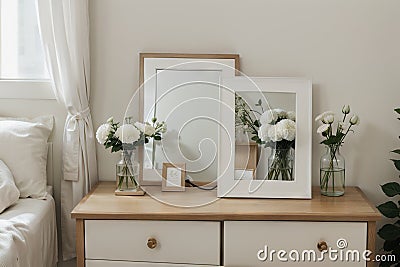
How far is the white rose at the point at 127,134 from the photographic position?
2779 mm

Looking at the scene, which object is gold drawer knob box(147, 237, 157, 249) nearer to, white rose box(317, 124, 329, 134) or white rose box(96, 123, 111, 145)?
white rose box(96, 123, 111, 145)

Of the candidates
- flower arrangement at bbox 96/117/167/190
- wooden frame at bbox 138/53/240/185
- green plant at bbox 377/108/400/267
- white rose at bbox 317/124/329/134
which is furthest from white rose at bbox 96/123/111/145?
green plant at bbox 377/108/400/267

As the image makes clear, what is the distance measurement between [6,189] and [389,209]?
5.24ft

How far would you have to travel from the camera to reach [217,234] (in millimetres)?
2623

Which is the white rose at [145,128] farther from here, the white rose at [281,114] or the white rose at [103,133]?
the white rose at [281,114]

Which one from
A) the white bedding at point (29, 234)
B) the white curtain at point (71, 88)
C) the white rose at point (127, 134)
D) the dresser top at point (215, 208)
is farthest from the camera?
the white curtain at point (71, 88)

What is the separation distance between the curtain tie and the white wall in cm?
20

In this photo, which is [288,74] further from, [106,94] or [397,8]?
[106,94]

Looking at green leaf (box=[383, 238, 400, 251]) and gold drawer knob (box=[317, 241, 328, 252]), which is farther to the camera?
green leaf (box=[383, 238, 400, 251])

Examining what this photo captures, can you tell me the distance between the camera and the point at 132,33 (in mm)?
2996

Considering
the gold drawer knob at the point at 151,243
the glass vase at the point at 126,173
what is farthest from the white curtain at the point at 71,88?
the gold drawer knob at the point at 151,243

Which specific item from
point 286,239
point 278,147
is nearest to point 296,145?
point 278,147

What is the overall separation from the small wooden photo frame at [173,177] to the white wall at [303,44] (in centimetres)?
41

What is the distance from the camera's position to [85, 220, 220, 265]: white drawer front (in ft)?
8.60
